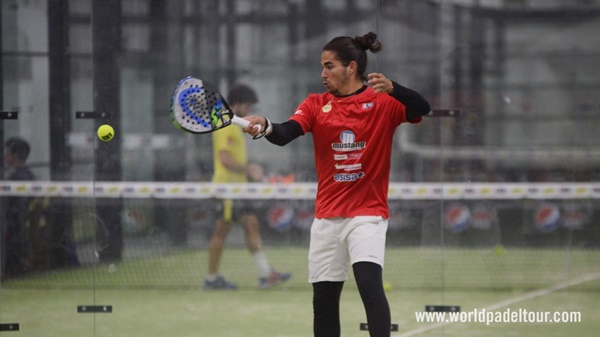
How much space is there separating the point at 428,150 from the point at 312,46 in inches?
40.0

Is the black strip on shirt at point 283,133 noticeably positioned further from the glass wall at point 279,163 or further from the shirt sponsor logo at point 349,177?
the glass wall at point 279,163

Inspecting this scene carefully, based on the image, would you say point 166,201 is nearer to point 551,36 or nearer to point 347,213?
point 347,213

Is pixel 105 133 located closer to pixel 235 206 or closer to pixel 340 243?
pixel 235 206

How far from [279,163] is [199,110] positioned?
174 centimetres

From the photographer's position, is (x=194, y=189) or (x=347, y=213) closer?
(x=347, y=213)

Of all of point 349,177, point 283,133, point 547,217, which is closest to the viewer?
point 283,133

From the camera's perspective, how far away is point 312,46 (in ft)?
21.7

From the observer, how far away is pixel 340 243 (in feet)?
16.9

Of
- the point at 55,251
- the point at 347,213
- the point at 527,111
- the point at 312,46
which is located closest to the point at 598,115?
the point at 527,111

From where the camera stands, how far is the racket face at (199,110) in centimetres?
504

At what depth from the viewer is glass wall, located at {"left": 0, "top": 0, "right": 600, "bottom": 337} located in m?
6.52

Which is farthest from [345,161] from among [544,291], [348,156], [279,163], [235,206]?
[544,291]

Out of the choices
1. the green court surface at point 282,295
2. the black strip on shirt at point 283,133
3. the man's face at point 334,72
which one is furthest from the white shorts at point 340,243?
the green court surface at point 282,295

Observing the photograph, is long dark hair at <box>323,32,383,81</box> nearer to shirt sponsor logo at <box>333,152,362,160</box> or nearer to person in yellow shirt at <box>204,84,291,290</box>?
shirt sponsor logo at <box>333,152,362,160</box>
